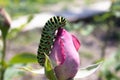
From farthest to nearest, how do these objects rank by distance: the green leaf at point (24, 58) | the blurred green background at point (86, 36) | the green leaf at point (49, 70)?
the blurred green background at point (86, 36)
the green leaf at point (24, 58)
the green leaf at point (49, 70)

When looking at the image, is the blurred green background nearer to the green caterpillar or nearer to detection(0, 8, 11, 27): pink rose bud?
A: detection(0, 8, 11, 27): pink rose bud

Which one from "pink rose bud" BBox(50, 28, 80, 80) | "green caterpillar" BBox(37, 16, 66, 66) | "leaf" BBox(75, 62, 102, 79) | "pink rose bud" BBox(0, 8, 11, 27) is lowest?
"leaf" BBox(75, 62, 102, 79)

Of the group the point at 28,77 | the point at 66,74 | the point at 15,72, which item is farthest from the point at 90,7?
the point at 66,74

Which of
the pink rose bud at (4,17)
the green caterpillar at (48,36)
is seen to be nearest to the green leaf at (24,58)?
the pink rose bud at (4,17)

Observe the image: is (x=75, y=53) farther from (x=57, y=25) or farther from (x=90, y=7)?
(x=90, y=7)

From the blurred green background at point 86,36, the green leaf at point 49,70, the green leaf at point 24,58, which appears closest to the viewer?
the green leaf at point 49,70

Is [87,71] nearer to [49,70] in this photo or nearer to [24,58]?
[49,70]

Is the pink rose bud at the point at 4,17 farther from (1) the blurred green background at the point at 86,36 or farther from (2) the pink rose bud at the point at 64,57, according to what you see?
(1) the blurred green background at the point at 86,36

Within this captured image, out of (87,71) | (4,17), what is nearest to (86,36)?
(4,17)

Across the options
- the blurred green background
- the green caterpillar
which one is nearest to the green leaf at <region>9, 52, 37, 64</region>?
the green caterpillar
